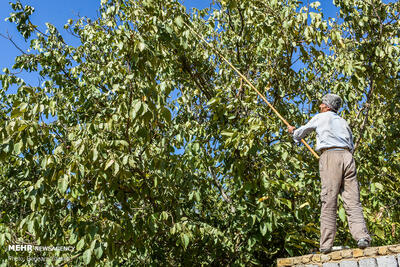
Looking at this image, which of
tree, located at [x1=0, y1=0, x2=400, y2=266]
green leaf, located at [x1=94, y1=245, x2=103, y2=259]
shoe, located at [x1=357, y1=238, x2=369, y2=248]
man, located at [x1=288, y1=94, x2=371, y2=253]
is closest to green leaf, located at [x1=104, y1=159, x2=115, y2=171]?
tree, located at [x1=0, y1=0, x2=400, y2=266]

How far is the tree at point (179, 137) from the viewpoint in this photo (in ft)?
13.2

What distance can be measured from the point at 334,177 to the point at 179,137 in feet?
6.09

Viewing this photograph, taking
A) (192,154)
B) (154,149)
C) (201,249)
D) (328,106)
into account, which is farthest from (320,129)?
(201,249)

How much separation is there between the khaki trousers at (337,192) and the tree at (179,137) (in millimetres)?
420

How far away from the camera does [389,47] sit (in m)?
4.80

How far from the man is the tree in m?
0.43

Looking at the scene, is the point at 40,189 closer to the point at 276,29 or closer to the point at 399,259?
the point at 399,259

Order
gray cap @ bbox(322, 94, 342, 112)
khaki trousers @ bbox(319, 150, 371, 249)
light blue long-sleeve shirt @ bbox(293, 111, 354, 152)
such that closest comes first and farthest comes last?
khaki trousers @ bbox(319, 150, 371, 249) < light blue long-sleeve shirt @ bbox(293, 111, 354, 152) < gray cap @ bbox(322, 94, 342, 112)

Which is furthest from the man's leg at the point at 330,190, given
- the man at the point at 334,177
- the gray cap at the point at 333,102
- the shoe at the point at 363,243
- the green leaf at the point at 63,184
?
the green leaf at the point at 63,184

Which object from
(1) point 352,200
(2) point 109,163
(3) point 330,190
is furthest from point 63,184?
(1) point 352,200

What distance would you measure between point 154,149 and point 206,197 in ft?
6.58

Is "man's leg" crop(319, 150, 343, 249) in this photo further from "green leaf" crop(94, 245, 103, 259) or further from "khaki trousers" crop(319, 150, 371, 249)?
"green leaf" crop(94, 245, 103, 259)

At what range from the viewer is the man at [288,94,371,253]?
379 cm

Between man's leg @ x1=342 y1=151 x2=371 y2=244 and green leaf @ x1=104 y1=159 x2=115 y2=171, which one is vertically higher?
green leaf @ x1=104 y1=159 x2=115 y2=171
